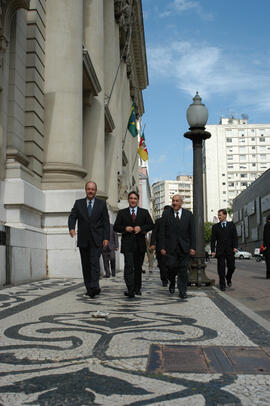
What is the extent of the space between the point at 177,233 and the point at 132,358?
4.95 metres

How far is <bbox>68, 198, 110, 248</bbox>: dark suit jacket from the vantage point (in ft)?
26.0

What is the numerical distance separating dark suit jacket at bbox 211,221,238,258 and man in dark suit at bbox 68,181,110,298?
337 cm

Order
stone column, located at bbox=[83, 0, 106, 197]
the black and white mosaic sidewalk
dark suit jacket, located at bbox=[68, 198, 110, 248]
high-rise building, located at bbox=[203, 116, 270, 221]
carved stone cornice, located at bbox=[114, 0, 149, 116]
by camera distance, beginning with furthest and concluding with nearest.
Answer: high-rise building, located at bbox=[203, 116, 270, 221] < carved stone cornice, located at bbox=[114, 0, 149, 116] < stone column, located at bbox=[83, 0, 106, 197] < dark suit jacket, located at bbox=[68, 198, 110, 248] < the black and white mosaic sidewalk

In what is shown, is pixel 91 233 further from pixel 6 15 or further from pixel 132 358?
pixel 6 15

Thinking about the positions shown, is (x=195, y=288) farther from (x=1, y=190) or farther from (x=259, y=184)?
(x=259, y=184)

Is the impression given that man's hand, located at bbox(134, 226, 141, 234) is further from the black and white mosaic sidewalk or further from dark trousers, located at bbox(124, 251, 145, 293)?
the black and white mosaic sidewalk

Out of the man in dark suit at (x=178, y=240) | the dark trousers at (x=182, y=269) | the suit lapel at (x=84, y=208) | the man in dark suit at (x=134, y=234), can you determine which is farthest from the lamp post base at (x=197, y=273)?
the suit lapel at (x=84, y=208)

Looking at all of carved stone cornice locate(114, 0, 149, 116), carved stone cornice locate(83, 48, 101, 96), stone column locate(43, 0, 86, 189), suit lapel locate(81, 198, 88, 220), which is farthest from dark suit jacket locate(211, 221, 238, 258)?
carved stone cornice locate(114, 0, 149, 116)

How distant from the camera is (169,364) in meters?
3.21

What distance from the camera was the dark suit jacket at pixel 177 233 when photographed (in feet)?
26.9

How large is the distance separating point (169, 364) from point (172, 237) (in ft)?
16.7

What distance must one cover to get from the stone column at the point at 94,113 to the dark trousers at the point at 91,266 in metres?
9.97

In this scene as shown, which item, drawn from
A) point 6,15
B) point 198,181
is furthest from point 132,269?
point 6,15

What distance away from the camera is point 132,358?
3391 millimetres
